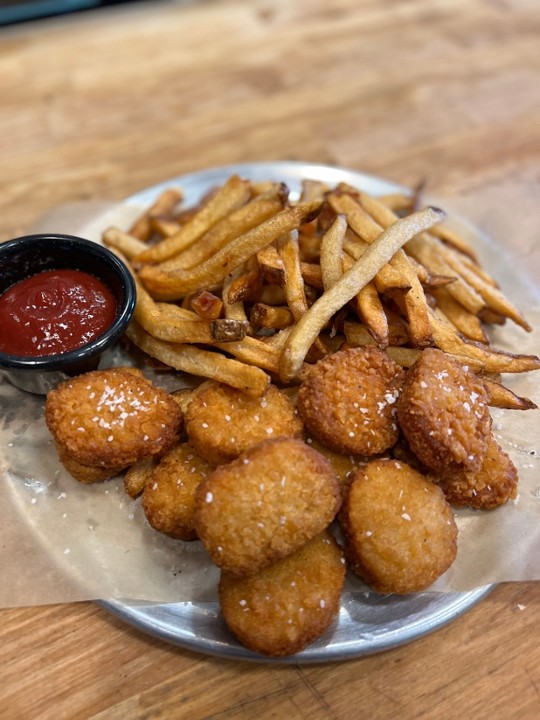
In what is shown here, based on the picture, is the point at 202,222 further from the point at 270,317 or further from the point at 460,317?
the point at 460,317

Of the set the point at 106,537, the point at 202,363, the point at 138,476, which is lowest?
the point at 106,537

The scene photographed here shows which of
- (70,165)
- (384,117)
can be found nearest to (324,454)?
(70,165)

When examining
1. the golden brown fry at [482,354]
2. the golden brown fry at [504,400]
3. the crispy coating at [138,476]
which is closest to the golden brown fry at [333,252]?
the golden brown fry at [482,354]

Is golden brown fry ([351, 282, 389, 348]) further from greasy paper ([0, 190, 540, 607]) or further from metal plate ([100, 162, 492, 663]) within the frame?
metal plate ([100, 162, 492, 663])

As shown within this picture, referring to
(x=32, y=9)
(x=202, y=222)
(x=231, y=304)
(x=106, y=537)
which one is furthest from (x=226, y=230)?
(x=32, y=9)

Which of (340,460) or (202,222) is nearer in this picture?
(340,460)

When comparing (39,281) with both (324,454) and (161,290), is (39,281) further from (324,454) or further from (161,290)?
(324,454)

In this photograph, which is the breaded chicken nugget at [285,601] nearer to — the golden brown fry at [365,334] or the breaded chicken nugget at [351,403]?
the breaded chicken nugget at [351,403]
